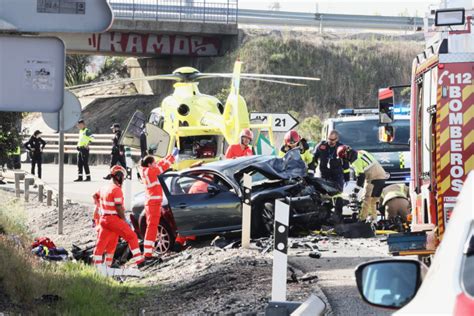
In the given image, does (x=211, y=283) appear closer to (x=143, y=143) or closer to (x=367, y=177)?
(x=367, y=177)

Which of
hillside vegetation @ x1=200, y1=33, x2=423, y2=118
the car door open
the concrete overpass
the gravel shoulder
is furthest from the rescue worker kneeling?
the concrete overpass

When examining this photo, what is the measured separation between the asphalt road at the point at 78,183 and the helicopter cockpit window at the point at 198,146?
1.48 metres

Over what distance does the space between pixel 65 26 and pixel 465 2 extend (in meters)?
3.69

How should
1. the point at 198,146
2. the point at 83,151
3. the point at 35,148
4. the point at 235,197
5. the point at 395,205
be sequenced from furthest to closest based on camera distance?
the point at 35,148, the point at 83,151, the point at 198,146, the point at 395,205, the point at 235,197

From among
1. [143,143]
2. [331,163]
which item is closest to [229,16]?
[143,143]

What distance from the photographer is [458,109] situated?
1125 cm

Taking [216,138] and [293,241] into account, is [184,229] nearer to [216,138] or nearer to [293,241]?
[293,241]

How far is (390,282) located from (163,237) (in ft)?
45.1

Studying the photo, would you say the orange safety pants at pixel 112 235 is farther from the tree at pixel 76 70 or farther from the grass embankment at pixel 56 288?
the tree at pixel 76 70

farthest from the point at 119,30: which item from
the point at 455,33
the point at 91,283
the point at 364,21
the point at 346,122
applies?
the point at 455,33

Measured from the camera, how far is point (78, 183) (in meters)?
32.9

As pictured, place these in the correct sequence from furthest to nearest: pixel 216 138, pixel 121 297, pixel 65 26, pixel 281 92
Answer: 1. pixel 281 92
2. pixel 216 138
3. pixel 121 297
4. pixel 65 26

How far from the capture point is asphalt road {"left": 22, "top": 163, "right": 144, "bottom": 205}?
94.2 feet

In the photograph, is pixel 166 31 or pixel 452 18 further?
pixel 166 31
